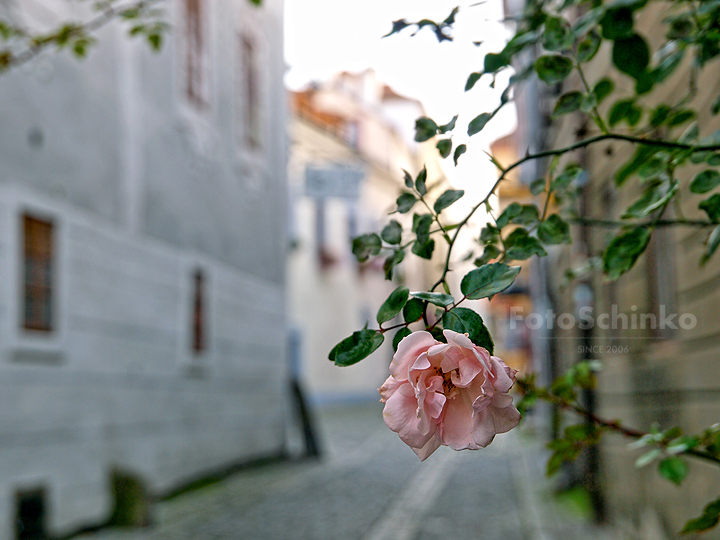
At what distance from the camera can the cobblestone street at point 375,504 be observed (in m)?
6.87

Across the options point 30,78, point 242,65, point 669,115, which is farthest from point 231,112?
point 669,115

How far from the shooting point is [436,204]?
158 centimetres

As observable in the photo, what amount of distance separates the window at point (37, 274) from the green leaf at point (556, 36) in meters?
5.47

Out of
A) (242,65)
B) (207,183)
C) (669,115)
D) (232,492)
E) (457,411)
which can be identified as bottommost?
(232,492)

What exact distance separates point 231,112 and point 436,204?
32.9 ft

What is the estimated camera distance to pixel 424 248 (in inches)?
62.2

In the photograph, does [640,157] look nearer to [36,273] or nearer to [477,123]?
[477,123]

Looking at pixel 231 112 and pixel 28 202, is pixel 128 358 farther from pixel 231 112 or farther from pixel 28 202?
pixel 231 112

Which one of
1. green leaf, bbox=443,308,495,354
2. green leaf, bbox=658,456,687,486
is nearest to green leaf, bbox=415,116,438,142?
green leaf, bbox=443,308,495,354

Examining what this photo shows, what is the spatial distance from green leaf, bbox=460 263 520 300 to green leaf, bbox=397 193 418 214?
1.43ft

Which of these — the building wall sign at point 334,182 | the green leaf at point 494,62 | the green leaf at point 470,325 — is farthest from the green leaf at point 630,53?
A: the building wall sign at point 334,182

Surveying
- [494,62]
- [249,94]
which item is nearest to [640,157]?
[494,62]

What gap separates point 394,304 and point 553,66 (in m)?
0.83

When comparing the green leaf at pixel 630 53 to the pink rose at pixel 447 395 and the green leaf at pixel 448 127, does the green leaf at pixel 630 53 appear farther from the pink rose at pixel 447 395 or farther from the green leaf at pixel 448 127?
the pink rose at pixel 447 395
